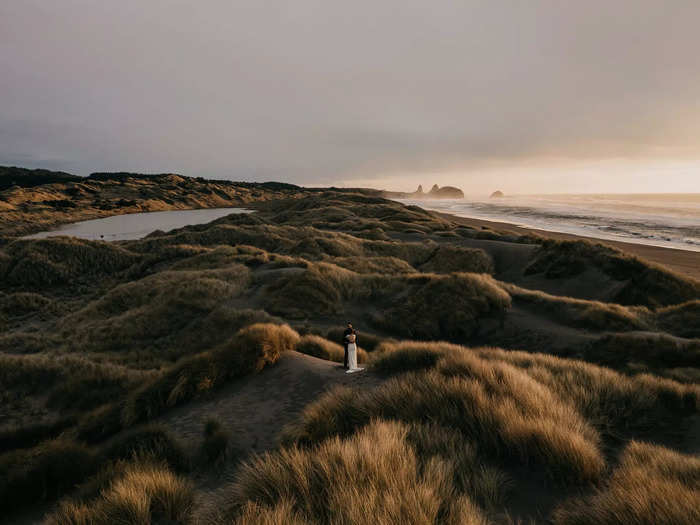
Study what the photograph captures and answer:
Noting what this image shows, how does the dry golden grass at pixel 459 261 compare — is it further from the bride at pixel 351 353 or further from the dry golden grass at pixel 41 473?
the dry golden grass at pixel 41 473

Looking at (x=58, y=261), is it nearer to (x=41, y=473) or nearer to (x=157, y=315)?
(x=157, y=315)

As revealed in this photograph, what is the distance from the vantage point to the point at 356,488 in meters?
2.82

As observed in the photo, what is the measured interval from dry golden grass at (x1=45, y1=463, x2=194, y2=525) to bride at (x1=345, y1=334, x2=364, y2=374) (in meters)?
4.17

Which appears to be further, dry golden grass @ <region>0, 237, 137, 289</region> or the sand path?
dry golden grass @ <region>0, 237, 137, 289</region>

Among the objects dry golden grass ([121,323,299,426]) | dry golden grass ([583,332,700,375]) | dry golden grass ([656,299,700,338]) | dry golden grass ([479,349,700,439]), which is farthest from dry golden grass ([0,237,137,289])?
dry golden grass ([656,299,700,338])

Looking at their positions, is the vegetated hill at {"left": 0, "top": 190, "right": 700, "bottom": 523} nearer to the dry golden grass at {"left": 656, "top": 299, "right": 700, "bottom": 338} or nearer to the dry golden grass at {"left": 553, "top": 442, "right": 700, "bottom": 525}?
the dry golden grass at {"left": 553, "top": 442, "right": 700, "bottom": 525}

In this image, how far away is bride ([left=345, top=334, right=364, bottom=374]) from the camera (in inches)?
297

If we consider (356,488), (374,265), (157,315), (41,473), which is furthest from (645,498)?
(374,265)

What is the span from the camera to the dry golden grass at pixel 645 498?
2.54 metres

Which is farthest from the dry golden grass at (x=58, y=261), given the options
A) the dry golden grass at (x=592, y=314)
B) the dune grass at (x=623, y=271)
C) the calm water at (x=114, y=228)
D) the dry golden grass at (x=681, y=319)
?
the dry golden grass at (x=681, y=319)

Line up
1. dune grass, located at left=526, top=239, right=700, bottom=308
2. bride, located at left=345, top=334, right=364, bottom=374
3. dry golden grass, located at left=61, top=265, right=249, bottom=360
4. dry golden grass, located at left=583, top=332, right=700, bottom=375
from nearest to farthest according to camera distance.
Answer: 1. bride, located at left=345, top=334, right=364, bottom=374
2. dry golden grass, located at left=583, top=332, right=700, bottom=375
3. dry golden grass, located at left=61, top=265, right=249, bottom=360
4. dune grass, located at left=526, top=239, right=700, bottom=308

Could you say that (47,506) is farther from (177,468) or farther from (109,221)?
(109,221)

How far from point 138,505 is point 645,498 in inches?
171

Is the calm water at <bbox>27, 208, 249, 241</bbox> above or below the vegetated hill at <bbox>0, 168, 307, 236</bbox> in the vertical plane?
below
